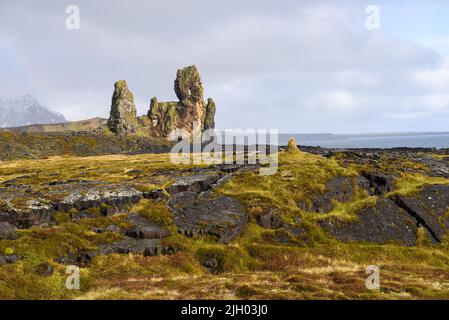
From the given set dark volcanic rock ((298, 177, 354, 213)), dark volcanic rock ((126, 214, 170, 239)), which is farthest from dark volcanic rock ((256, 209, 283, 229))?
dark volcanic rock ((126, 214, 170, 239))

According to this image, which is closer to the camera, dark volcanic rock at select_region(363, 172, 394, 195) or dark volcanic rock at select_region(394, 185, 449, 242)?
dark volcanic rock at select_region(394, 185, 449, 242)

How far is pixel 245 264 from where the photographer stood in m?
39.1

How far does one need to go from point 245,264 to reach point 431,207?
30623 mm

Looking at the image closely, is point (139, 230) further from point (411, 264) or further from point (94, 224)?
point (411, 264)

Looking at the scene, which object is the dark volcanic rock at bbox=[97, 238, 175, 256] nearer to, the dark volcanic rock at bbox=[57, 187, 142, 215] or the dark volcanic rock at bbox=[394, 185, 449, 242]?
the dark volcanic rock at bbox=[57, 187, 142, 215]

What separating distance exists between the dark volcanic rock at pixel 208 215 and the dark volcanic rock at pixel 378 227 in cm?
1128

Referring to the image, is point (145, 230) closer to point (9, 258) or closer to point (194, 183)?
point (9, 258)

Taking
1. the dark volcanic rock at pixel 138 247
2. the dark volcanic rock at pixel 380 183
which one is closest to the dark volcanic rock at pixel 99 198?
the dark volcanic rock at pixel 138 247

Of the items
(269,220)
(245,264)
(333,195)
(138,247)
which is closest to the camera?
(138,247)

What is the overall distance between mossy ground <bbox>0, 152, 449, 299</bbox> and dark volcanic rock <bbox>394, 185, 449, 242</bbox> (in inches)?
118

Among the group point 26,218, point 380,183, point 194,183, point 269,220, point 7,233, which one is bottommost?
point 269,220


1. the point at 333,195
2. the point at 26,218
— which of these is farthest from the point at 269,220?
the point at 26,218

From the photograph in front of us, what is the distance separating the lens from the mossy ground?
26.5 meters

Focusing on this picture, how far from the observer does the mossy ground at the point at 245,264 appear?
1041 inches
